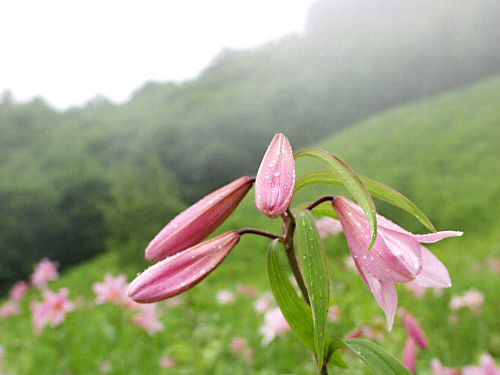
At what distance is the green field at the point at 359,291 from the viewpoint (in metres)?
1.79

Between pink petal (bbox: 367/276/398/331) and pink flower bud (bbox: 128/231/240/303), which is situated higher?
pink flower bud (bbox: 128/231/240/303)

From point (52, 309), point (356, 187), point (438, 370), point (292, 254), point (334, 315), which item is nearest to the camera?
point (356, 187)

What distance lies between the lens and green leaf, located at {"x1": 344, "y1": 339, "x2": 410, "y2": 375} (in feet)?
1.59

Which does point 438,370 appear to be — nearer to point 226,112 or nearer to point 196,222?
point 196,222

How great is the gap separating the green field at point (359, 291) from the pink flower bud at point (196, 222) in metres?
0.38

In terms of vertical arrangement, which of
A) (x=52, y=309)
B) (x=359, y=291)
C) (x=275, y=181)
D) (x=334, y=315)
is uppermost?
(x=275, y=181)

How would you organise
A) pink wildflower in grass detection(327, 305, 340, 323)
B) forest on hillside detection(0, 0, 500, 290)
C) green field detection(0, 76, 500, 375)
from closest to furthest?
pink wildflower in grass detection(327, 305, 340, 323)
green field detection(0, 76, 500, 375)
forest on hillside detection(0, 0, 500, 290)

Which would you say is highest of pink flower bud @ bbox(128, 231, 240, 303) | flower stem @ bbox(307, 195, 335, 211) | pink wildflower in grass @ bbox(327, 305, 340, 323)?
pink flower bud @ bbox(128, 231, 240, 303)

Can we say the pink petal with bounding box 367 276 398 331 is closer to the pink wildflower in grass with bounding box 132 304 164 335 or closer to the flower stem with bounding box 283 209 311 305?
the flower stem with bounding box 283 209 311 305

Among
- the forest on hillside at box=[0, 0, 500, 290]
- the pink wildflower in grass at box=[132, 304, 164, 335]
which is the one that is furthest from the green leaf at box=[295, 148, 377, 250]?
the forest on hillside at box=[0, 0, 500, 290]

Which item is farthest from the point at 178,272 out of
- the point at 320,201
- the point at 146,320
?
the point at 146,320

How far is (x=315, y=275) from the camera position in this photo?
0.44m

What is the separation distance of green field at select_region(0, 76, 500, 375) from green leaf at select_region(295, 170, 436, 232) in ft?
1.11

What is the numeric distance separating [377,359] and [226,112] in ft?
95.3
